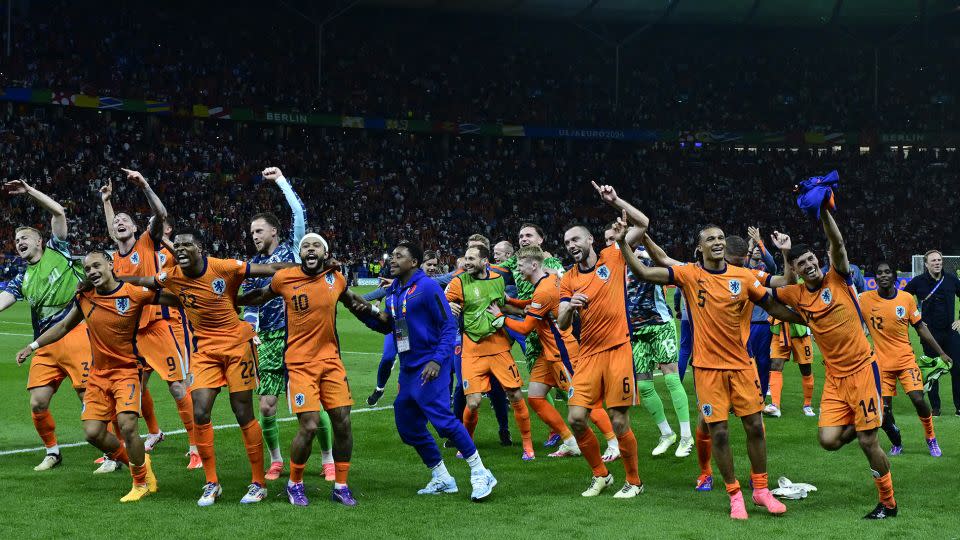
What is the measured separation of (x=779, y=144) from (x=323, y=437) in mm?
50676

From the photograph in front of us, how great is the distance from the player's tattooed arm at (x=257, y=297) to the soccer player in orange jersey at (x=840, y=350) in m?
4.09

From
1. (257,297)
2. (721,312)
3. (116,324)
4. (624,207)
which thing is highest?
(624,207)

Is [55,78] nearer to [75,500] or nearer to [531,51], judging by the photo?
[531,51]

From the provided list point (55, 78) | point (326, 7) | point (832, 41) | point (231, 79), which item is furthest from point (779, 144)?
point (55, 78)

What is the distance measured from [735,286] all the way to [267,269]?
12.0 feet

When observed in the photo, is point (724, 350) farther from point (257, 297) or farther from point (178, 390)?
point (178, 390)

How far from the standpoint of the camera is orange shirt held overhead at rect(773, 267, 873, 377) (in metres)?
7.93

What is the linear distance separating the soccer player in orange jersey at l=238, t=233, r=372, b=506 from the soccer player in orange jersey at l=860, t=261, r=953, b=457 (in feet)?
18.2

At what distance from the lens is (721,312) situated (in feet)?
26.2

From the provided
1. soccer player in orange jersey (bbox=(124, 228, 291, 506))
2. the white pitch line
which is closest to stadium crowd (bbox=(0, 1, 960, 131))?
the white pitch line

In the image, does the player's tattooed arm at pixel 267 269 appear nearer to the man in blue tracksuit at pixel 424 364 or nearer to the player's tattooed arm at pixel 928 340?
the man in blue tracksuit at pixel 424 364

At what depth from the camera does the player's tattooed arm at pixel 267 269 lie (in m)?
8.37

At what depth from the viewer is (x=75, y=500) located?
332 inches

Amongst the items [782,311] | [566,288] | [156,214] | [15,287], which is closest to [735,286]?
[782,311]
